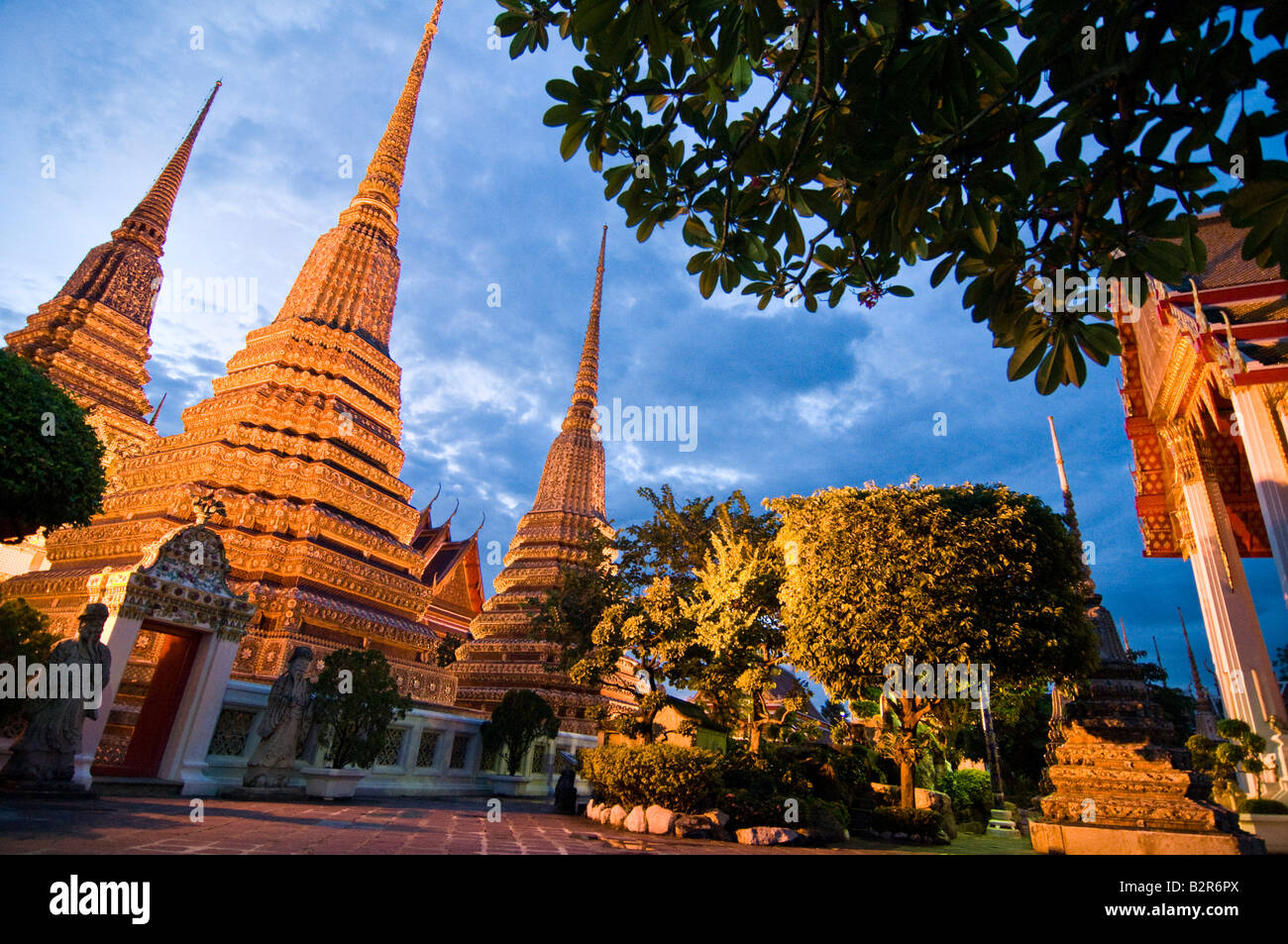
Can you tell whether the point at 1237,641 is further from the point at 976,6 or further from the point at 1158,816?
the point at 976,6

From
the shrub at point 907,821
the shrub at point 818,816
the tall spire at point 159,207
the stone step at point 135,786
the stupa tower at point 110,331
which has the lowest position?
the shrub at point 907,821

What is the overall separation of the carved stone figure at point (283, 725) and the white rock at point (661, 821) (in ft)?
20.5

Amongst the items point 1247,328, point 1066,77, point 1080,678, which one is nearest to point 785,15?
point 1066,77

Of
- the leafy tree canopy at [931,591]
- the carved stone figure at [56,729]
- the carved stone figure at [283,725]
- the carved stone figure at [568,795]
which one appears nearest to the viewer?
the carved stone figure at [56,729]

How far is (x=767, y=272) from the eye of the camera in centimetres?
347

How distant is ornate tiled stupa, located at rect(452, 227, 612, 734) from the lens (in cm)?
2462

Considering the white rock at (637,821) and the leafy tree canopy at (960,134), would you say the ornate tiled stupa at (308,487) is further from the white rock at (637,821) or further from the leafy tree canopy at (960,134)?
the leafy tree canopy at (960,134)

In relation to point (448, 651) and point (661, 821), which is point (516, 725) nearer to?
point (661, 821)

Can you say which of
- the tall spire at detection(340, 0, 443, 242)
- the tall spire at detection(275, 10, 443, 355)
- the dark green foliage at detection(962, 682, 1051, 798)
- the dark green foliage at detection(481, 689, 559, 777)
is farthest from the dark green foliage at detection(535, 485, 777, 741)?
the dark green foliage at detection(962, 682, 1051, 798)

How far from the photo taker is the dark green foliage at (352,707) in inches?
436

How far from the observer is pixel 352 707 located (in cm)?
1112

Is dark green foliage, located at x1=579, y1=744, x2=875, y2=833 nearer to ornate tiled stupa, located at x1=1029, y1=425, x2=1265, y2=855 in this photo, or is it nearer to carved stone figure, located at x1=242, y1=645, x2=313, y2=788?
ornate tiled stupa, located at x1=1029, y1=425, x2=1265, y2=855

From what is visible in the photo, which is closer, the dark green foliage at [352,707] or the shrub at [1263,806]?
the dark green foliage at [352,707]

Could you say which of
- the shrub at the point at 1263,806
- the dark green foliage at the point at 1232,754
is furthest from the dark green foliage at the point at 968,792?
the shrub at the point at 1263,806
